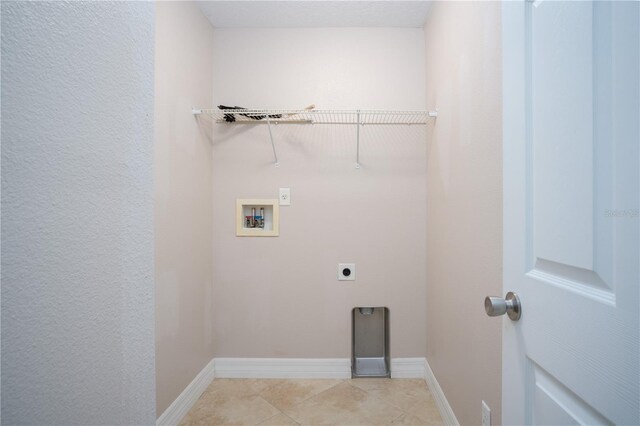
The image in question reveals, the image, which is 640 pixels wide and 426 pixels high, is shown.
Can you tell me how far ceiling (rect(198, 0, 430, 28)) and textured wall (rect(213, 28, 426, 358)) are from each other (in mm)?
56

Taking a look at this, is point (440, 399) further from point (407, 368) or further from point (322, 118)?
point (322, 118)

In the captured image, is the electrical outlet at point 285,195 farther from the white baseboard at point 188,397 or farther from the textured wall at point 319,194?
the white baseboard at point 188,397

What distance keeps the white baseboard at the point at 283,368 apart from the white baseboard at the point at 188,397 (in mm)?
90

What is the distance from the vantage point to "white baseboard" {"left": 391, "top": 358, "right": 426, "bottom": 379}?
196 cm

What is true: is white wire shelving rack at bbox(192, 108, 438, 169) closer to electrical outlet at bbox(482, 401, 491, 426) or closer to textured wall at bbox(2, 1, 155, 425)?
textured wall at bbox(2, 1, 155, 425)

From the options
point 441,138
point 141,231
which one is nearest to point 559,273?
point 141,231

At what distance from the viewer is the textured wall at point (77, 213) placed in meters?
0.42

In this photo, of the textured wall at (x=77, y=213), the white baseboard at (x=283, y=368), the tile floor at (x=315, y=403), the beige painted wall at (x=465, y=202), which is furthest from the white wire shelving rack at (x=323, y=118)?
the tile floor at (x=315, y=403)

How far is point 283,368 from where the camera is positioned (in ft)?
6.52

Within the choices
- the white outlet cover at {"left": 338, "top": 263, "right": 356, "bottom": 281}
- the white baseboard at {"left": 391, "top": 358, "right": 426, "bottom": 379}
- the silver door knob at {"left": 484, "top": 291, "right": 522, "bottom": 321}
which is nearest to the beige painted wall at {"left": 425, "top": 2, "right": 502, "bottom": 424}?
the white baseboard at {"left": 391, "top": 358, "right": 426, "bottom": 379}

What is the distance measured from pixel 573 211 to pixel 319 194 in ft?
5.18

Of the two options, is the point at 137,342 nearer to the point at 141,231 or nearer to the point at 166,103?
the point at 141,231

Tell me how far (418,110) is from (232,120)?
1319 mm

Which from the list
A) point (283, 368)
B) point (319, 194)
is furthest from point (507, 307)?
point (283, 368)
